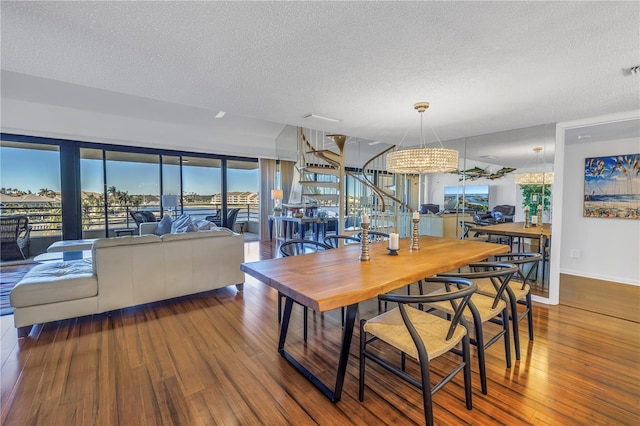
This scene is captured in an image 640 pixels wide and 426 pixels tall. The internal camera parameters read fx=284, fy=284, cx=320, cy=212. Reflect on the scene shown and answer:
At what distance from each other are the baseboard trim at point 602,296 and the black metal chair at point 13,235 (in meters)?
8.25

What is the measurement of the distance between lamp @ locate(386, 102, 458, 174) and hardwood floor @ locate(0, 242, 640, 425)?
1661 mm

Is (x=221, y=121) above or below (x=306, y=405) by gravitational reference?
above

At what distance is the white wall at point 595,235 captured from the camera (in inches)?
158

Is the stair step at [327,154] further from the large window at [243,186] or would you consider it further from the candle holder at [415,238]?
the large window at [243,186]

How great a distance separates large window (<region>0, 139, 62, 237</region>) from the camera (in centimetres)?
502

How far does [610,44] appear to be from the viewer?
66.4 inches

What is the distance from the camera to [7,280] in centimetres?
391

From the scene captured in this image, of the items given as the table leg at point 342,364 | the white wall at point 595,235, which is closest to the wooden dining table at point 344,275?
the table leg at point 342,364

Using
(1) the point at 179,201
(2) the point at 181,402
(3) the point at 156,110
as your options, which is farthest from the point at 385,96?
(1) the point at 179,201

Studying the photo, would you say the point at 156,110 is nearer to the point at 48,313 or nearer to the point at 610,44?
the point at 48,313

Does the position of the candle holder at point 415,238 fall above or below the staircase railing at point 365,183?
below

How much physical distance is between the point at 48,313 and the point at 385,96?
3.62m

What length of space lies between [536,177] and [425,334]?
9.75ft

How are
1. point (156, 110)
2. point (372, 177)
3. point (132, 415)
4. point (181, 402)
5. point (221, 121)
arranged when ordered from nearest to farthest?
point (132, 415) → point (181, 402) → point (156, 110) → point (221, 121) → point (372, 177)
